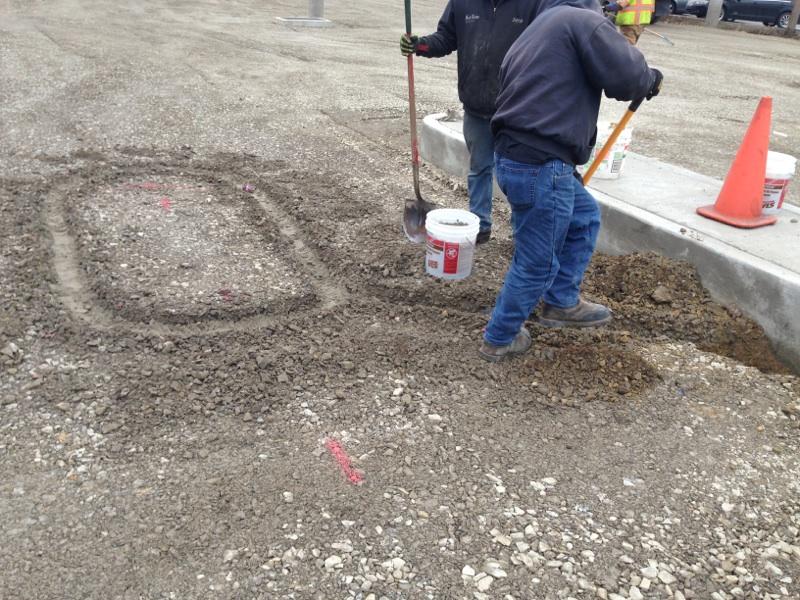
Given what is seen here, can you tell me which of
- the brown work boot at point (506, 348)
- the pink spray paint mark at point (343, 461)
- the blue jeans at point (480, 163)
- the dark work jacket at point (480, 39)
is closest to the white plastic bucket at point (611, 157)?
the blue jeans at point (480, 163)

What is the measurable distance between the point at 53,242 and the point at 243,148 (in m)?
2.55

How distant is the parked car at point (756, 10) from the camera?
21.1m

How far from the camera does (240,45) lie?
12.1 meters

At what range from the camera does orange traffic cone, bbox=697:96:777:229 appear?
173 inches

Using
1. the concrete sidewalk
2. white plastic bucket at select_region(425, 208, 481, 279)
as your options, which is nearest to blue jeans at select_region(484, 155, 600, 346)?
white plastic bucket at select_region(425, 208, 481, 279)

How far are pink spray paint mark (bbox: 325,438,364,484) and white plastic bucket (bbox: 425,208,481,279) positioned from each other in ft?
5.25

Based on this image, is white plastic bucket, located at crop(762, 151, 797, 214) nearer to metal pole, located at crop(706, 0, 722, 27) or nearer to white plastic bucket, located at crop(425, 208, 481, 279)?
white plastic bucket, located at crop(425, 208, 481, 279)

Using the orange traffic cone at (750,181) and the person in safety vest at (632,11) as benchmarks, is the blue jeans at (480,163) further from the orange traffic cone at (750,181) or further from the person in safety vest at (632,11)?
the orange traffic cone at (750,181)

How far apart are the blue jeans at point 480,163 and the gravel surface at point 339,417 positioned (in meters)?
0.30

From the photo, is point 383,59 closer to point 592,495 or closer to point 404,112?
point 404,112

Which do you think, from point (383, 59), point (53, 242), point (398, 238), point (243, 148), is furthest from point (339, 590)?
point (383, 59)

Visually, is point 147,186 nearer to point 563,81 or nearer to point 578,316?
point 578,316

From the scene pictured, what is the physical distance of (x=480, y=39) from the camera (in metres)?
4.13

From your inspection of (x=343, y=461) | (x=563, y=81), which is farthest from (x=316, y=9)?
(x=343, y=461)
